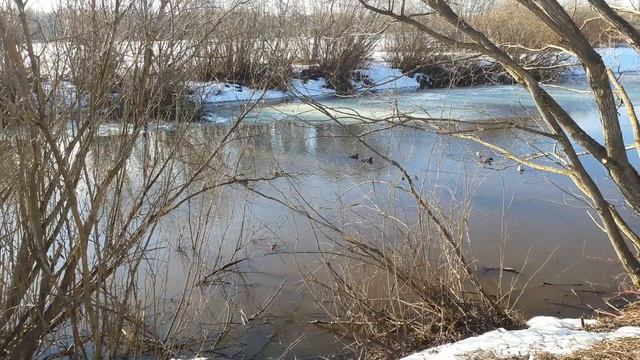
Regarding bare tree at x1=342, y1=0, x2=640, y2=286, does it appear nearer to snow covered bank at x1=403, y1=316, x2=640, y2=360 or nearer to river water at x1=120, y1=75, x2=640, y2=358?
river water at x1=120, y1=75, x2=640, y2=358

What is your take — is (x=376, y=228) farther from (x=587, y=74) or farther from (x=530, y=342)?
(x=587, y=74)

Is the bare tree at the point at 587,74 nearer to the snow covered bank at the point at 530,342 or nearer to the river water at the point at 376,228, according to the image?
the river water at the point at 376,228

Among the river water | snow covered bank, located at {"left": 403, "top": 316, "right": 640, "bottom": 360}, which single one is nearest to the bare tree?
the river water

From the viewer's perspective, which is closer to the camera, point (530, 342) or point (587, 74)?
point (530, 342)

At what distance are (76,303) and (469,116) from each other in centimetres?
1050

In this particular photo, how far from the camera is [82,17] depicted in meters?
3.06

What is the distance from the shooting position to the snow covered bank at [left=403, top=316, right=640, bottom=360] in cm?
314

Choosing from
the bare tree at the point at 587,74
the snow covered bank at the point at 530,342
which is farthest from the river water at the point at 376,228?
the snow covered bank at the point at 530,342

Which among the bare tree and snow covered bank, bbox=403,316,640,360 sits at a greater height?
the bare tree

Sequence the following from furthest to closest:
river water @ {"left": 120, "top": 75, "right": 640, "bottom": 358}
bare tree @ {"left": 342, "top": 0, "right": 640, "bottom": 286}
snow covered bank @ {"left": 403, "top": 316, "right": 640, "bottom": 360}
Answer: river water @ {"left": 120, "top": 75, "right": 640, "bottom": 358} → bare tree @ {"left": 342, "top": 0, "right": 640, "bottom": 286} → snow covered bank @ {"left": 403, "top": 316, "right": 640, "bottom": 360}

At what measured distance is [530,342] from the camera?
3361 millimetres

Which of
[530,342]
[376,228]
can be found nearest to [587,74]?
[530,342]

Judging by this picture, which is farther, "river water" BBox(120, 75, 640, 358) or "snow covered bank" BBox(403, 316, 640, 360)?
"river water" BBox(120, 75, 640, 358)

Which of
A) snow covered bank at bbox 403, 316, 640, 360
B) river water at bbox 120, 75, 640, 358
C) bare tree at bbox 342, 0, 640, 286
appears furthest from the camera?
river water at bbox 120, 75, 640, 358
